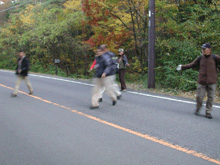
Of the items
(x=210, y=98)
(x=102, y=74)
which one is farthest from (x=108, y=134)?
(x=210, y=98)

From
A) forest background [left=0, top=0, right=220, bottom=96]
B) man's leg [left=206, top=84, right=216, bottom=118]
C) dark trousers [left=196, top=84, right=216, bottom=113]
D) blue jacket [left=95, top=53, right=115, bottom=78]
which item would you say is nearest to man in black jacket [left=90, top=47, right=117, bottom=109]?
blue jacket [left=95, top=53, right=115, bottom=78]

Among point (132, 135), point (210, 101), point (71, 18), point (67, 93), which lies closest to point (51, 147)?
point (132, 135)

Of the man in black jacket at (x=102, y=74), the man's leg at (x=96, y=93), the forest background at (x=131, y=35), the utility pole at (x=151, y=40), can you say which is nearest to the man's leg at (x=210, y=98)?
the man in black jacket at (x=102, y=74)

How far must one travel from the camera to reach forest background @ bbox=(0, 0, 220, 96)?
1108 cm

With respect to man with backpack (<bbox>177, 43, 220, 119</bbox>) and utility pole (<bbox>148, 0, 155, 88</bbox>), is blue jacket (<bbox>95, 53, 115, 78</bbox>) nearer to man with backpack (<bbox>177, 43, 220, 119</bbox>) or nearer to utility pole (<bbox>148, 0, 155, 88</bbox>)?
man with backpack (<bbox>177, 43, 220, 119</bbox>)

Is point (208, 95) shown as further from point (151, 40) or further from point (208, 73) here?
point (151, 40)

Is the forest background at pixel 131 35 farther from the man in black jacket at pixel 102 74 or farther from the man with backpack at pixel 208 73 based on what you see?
the man in black jacket at pixel 102 74

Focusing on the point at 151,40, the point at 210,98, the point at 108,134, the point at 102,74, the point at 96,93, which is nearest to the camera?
the point at 108,134

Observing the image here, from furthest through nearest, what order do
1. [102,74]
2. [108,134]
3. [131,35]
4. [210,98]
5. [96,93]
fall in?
[131,35], [96,93], [102,74], [210,98], [108,134]

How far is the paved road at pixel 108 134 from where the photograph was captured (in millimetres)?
4055

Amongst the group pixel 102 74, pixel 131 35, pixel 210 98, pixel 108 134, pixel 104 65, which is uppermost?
pixel 131 35

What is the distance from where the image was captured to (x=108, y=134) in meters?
5.11

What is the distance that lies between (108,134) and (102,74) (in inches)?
93.0

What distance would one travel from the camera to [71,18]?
73.0 ft
